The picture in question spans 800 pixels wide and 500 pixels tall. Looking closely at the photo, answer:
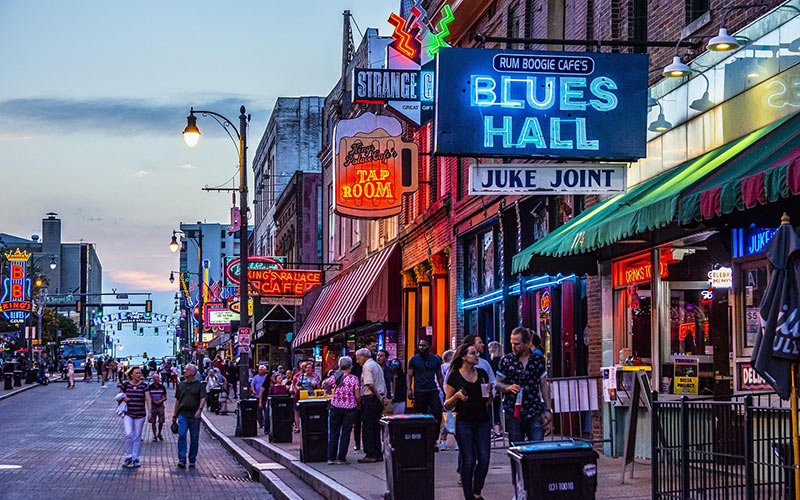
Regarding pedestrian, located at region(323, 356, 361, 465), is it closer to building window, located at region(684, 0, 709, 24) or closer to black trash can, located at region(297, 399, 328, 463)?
black trash can, located at region(297, 399, 328, 463)

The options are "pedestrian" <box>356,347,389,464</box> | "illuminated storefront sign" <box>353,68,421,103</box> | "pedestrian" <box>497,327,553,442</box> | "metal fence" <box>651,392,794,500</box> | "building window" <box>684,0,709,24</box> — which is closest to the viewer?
"metal fence" <box>651,392,794,500</box>

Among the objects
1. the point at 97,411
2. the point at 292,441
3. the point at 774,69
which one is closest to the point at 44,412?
the point at 97,411

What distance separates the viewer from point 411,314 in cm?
3231

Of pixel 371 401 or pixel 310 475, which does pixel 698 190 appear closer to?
pixel 310 475

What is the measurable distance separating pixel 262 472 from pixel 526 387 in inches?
280

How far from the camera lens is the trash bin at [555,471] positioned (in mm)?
8820

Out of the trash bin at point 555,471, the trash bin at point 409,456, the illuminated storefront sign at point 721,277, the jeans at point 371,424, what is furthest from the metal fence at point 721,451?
the jeans at point 371,424

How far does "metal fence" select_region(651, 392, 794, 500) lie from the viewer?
9070 millimetres

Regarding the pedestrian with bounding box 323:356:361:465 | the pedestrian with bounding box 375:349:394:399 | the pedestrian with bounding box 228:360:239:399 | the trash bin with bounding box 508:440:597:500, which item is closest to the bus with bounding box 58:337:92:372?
the pedestrian with bounding box 228:360:239:399

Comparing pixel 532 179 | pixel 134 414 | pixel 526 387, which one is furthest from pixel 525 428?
pixel 134 414

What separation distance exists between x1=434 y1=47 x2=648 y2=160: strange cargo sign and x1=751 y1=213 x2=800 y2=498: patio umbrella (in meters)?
5.93

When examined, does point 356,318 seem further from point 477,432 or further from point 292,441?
point 477,432

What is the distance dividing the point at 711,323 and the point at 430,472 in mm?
4539

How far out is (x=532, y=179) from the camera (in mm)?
14547
